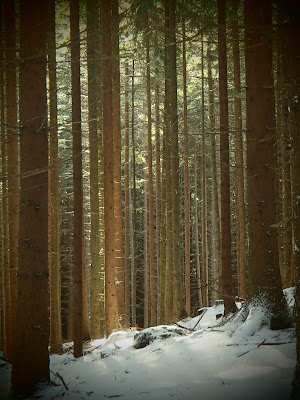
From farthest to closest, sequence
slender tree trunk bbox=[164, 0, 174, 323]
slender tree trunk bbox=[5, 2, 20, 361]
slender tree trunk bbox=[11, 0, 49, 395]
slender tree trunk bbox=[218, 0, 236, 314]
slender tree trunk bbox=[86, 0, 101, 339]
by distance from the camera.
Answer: slender tree trunk bbox=[86, 0, 101, 339]
slender tree trunk bbox=[164, 0, 174, 323]
slender tree trunk bbox=[5, 2, 20, 361]
slender tree trunk bbox=[218, 0, 236, 314]
slender tree trunk bbox=[11, 0, 49, 395]

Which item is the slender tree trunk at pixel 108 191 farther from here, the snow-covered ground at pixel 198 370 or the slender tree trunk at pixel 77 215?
the snow-covered ground at pixel 198 370

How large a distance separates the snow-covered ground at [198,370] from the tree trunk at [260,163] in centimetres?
82

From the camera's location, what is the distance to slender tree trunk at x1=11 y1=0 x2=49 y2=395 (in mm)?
5422

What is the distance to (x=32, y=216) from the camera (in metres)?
5.57

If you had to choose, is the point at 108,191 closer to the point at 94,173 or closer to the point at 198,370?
the point at 94,173

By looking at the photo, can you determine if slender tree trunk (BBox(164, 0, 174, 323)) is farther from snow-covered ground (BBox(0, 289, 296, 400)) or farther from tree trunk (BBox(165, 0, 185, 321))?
snow-covered ground (BBox(0, 289, 296, 400))

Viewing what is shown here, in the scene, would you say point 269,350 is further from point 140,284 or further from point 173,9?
point 140,284

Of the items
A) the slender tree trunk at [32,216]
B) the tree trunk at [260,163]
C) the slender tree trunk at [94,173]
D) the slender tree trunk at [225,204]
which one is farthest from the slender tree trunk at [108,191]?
the tree trunk at [260,163]

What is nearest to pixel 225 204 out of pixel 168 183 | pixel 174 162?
pixel 174 162

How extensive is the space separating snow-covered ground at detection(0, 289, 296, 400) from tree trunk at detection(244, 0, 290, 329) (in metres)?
0.82

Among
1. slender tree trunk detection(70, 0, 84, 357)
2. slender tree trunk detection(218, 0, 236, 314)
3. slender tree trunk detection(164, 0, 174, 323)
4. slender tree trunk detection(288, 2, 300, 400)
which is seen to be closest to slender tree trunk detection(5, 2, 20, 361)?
slender tree trunk detection(70, 0, 84, 357)

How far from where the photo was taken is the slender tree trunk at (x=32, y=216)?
5422mm

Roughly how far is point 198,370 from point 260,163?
373 cm

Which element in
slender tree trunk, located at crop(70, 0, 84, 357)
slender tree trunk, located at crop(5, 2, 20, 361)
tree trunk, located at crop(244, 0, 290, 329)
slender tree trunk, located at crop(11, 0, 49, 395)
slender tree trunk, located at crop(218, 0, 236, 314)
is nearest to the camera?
slender tree trunk, located at crop(11, 0, 49, 395)
